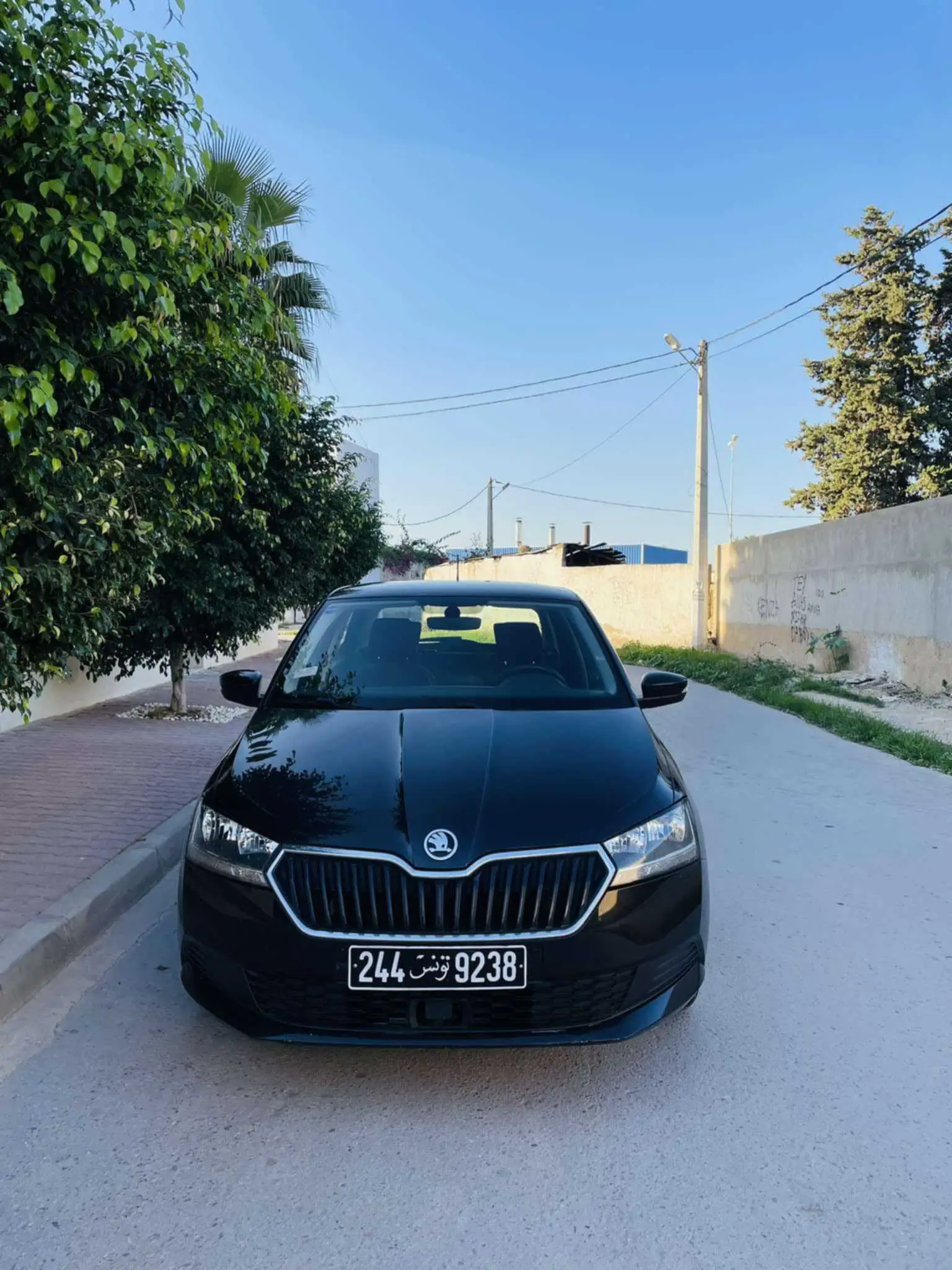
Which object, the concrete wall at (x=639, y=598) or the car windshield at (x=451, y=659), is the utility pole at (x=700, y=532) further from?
the car windshield at (x=451, y=659)

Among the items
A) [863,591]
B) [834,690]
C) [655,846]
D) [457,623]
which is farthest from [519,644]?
[863,591]

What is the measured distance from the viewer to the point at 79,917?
3.95m

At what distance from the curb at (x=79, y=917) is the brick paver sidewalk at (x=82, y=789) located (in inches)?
3.6

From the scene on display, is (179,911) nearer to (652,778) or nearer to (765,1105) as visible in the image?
(652,778)

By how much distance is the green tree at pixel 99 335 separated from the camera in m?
3.20

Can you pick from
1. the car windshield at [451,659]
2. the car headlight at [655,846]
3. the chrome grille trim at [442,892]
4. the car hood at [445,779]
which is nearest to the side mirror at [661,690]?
the car windshield at [451,659]

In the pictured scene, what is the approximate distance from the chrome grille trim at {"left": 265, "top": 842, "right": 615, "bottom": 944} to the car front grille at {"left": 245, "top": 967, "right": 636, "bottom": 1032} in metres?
0.15

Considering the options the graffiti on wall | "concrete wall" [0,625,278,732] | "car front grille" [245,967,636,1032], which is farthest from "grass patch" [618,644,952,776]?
"concrete wall" [0,625,278,732]

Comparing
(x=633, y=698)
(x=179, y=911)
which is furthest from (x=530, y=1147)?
(x=633, y=698)

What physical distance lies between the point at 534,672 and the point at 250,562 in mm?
5739

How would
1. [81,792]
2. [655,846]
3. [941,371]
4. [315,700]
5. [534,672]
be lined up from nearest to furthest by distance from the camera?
[655,846] < [315,700] < [534,672] < [81,792] < [941,371]

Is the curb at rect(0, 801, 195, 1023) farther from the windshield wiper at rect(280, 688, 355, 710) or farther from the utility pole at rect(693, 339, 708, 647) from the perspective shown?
the utility pole at rect(693, 339, 708, 647)

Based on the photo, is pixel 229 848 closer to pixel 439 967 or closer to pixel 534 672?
pixel 439 967

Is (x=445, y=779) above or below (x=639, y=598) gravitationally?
below
